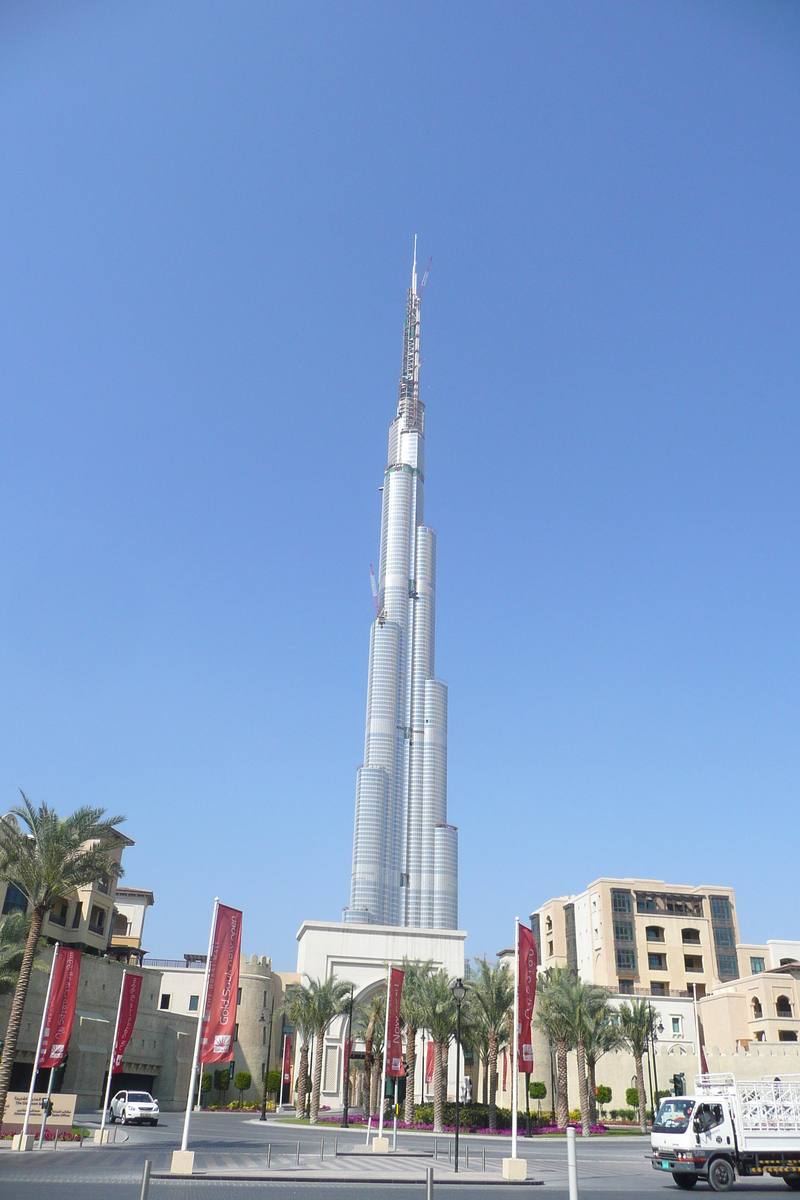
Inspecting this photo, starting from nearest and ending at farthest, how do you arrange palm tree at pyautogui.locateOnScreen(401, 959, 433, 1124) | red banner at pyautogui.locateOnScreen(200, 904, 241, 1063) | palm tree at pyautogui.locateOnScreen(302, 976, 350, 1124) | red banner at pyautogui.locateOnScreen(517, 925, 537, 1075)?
red banner at pyautogui.locateOnScreen(200, 904, 241, 1063) → red banner at pyautogui.locateOnScreen(517, 925, 537, 1075) → palm tree at pyautogui.locateOnScreen(401, 959, 433, 1124) → palm tree at pyautogui.locateOnScreen(302, 976, 350, 1124)

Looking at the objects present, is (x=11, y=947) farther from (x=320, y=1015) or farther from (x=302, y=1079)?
(x=302, y=1079)

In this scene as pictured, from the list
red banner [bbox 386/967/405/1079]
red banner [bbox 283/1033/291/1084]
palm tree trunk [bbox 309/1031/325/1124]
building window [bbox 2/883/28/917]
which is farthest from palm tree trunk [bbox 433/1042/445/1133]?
building window [bbox 2/883/28/917]

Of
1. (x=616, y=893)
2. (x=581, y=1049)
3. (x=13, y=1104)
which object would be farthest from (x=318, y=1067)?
(x=616, y=893)

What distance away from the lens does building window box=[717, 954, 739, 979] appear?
8738 centimetres

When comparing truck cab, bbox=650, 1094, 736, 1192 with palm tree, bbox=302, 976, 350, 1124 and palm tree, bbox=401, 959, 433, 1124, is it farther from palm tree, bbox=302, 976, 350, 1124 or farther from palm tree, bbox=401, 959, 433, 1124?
palm tree, bbox=302, 976, 350, 1124

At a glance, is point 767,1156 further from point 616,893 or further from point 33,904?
point 616,893

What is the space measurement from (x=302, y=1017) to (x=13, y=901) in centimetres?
1992

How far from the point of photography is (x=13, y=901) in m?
56.4

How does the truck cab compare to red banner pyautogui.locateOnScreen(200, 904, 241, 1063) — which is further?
red banner pyautogui.locateOnScreen(200, 904, 241, 1063)

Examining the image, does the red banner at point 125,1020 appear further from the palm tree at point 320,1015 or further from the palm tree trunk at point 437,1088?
the palm tree trunk at point 437,1088

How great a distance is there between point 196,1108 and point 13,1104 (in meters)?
35.8

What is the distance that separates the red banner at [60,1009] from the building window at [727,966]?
7321 centimetres

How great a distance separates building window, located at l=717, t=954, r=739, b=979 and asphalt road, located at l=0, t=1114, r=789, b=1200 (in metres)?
53.6

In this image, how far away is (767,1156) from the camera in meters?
22.3
